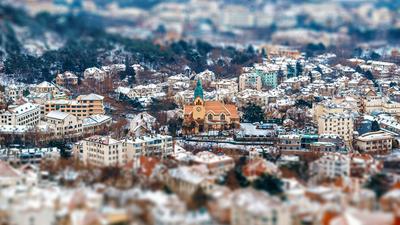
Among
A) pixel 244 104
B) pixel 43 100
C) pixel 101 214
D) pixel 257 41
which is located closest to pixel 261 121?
pixel 244 104

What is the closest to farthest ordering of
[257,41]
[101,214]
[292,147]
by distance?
[101,214] → [292,147] → [257,41]

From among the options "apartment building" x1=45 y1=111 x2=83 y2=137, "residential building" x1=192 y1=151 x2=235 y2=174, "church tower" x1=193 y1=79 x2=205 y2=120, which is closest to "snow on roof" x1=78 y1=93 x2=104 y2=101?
"apartment building" x1=45 y1=111 x2=83 y2=137

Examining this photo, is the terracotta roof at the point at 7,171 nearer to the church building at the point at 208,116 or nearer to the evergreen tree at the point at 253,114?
the church building at the point at 208,116

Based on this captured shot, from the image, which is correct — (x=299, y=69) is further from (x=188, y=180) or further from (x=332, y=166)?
(x=188, y=180)

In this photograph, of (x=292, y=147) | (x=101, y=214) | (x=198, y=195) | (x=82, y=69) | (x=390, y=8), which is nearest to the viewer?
(x=101, y=214)

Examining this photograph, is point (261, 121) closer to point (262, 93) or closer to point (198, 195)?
point (262, 93)

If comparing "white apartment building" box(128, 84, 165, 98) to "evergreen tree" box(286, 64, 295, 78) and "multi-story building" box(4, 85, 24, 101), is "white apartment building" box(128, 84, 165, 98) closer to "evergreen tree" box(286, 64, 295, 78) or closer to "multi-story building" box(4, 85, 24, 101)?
"multi-story building" box(4, 85, 24, 101)
